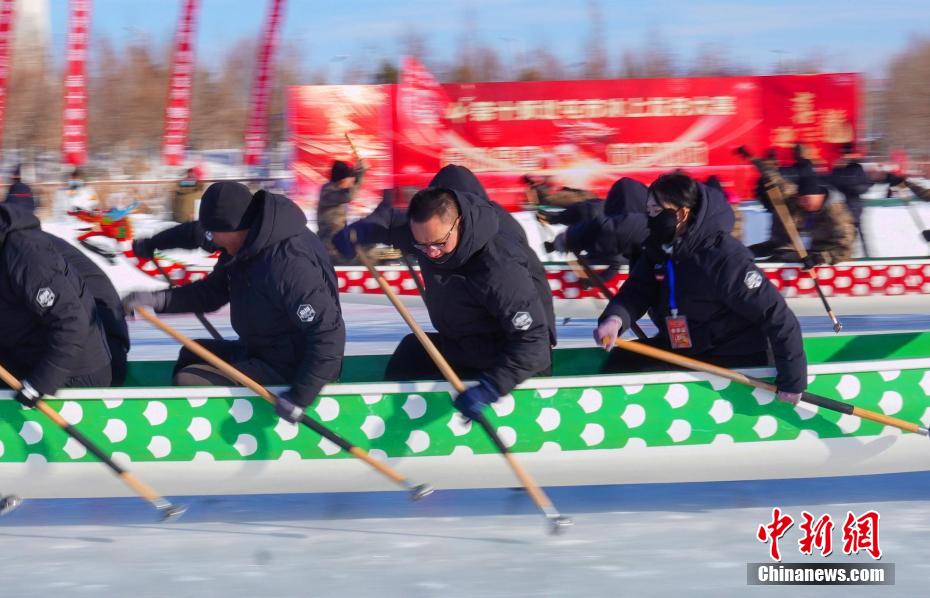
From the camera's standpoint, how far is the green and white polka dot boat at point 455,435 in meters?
4.24

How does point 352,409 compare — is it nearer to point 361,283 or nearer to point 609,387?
point 609,387

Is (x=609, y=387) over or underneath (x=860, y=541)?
over

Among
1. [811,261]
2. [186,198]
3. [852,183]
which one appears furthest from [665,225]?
[186,198]

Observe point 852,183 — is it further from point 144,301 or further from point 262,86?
point 262,86

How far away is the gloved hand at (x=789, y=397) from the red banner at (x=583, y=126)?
11.1m

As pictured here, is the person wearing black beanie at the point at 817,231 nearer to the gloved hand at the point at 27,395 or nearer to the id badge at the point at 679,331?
the id badge at the point at 679,331

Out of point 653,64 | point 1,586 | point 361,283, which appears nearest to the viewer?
point 1,586

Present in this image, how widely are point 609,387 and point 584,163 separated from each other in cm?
1197

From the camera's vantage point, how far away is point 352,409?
4250 mm

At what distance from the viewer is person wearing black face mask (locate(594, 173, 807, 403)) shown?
4.16 metres

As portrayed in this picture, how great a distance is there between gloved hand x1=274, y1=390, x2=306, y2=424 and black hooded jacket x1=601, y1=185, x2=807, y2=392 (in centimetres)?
126

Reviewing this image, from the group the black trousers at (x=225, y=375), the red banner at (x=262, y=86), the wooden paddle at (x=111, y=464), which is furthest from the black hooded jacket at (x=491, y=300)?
the red banner at (x=262, y=86)

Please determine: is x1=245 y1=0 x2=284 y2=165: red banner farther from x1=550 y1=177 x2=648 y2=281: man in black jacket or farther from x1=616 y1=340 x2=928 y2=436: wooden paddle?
x1=616 y1=340 x2=928 y2=436: wooden paddle

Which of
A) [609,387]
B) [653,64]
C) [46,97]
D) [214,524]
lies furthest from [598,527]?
[653,64]
